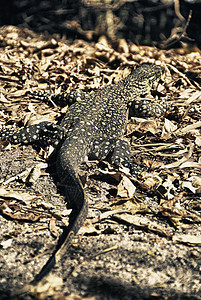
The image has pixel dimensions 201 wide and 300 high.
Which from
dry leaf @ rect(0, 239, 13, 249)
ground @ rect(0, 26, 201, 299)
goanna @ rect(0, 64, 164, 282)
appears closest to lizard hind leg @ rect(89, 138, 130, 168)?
goanna @ rect(0, 64, 164, 282)

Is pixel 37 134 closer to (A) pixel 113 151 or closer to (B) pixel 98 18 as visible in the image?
(A) pixel 113 151

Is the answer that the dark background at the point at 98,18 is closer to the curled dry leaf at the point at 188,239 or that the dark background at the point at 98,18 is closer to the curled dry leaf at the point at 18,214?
the curled dry leaf at the point at 18,214

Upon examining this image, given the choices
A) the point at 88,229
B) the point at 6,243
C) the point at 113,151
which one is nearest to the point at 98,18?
the point at 113,151

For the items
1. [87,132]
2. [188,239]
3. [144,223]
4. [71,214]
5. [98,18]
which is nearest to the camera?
[188,239]

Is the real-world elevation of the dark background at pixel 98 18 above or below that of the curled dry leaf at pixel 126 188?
above

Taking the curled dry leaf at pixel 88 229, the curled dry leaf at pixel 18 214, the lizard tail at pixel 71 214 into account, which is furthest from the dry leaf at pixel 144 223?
the curled dry leaf at pixel 18 214

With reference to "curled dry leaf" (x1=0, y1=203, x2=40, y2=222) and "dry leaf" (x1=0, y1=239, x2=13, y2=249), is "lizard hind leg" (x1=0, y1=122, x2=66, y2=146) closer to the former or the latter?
"curled dry leaf" (x1=0, y1=203, x2=40, y2=222)
